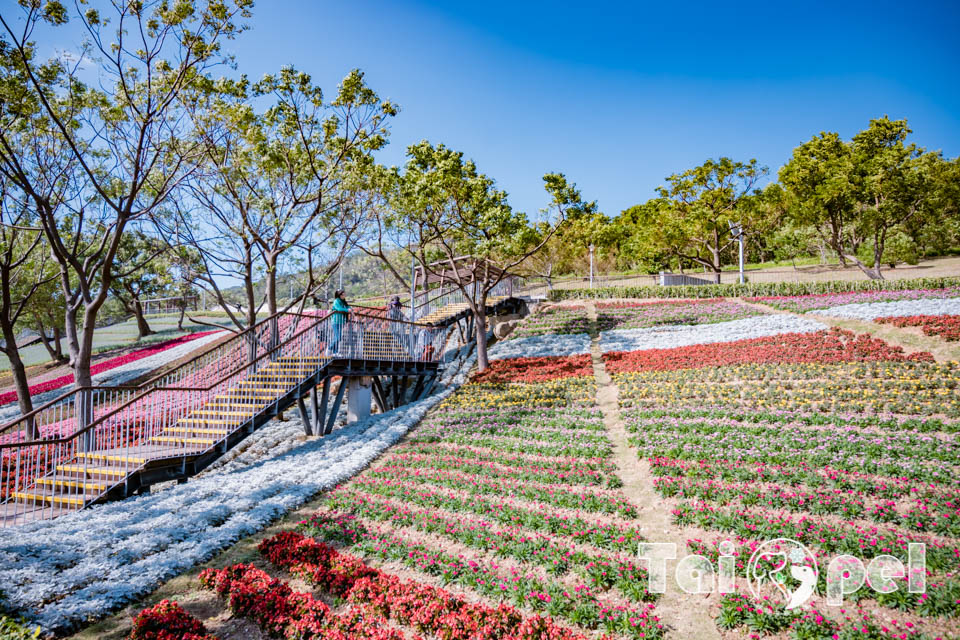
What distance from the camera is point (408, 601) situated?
5.28m

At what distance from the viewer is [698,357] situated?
17328 mm

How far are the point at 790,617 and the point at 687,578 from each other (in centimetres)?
121

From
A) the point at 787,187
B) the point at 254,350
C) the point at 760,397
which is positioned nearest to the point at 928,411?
the point at 760,397

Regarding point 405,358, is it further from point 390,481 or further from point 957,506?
point 957,506

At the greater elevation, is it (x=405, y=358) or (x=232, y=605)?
(x=405, y=358)

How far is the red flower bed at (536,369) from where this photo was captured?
56.9 ft

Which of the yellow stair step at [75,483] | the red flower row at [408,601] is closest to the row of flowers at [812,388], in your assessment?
the red flower row at [408,601]

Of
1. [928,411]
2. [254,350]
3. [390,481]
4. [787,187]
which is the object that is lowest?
[390,481]

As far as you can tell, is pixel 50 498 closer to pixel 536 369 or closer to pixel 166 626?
pixel 166 626

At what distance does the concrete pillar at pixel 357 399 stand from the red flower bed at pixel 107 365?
18214 mm

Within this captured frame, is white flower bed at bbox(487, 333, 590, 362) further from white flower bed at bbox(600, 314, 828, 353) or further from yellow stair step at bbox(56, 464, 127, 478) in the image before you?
yellow stair step at bbox(56, 464, 127, 478)

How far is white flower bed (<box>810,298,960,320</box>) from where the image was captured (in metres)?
17.8

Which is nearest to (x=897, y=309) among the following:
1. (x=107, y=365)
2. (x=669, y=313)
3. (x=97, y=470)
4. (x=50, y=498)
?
(x=669, y=313)

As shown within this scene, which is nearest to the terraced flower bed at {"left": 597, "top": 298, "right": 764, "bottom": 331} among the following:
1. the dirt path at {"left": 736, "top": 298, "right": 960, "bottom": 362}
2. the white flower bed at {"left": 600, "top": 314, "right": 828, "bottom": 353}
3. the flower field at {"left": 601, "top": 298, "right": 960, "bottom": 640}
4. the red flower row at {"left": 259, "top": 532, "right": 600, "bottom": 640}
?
the white flower bed at {"left": 600, "top": 314, "right": 828, "bottom": 353}
